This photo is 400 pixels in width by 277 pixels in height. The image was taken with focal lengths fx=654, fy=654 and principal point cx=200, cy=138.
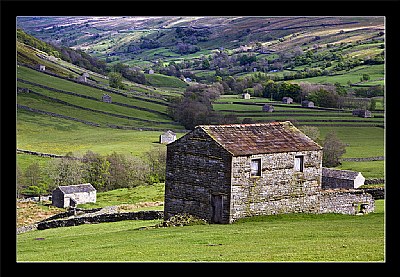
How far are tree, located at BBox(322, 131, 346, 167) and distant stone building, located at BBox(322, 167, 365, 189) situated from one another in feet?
43.7

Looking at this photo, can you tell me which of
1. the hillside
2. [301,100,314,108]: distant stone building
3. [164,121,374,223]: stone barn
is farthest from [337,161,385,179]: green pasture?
[301,100,314,108]: distant stone building

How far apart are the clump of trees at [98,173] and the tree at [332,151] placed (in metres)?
14.1

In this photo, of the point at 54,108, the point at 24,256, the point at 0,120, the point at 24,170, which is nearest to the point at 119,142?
the point at 24,170

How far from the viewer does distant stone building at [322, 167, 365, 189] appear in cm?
4162

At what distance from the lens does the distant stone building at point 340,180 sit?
41.6 metres

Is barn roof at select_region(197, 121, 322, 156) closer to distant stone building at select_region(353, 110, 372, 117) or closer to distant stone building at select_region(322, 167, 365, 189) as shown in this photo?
distant stone building at select_region(322, 167, 365, 189)

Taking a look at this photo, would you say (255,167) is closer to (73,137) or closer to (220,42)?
(73,137)

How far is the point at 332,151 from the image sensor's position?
57812 millimetres

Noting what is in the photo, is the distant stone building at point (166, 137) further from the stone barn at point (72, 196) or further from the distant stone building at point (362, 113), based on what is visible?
the distant stone building at point (362, 113)

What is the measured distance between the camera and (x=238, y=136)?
2480 cm

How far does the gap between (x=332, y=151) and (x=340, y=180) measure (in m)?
15.5

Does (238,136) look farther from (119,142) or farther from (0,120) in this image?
(119,142)

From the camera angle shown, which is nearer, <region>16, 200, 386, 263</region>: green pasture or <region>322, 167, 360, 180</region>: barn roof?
<region>16, 200, 386, 263</region>: green pasture

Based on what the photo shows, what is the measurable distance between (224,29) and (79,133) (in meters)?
88.6
